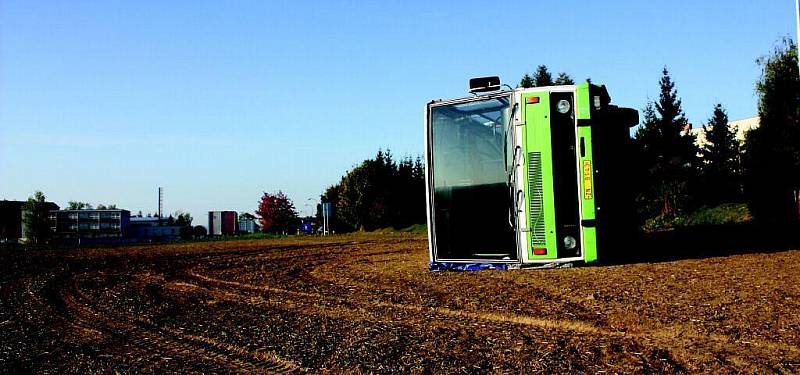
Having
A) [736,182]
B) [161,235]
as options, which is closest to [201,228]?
[161,235]

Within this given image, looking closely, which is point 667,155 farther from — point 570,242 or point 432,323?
point 432,323

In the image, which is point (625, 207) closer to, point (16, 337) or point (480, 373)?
point (480, 373)

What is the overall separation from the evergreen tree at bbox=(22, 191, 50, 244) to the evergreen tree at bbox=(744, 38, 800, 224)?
65695mm

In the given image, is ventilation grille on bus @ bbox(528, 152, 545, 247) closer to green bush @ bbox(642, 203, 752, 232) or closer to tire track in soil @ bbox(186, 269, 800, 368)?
tire track in soil @ bbox(186, 269, 800, 368)

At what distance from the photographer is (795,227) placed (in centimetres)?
1991

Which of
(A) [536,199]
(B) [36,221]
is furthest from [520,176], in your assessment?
(B) [36,221]

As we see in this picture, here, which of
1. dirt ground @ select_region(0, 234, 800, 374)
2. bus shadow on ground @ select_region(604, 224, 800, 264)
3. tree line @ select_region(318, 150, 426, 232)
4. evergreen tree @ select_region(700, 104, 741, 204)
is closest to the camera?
dirt ground @ select_region(0, 234, 800, 374)

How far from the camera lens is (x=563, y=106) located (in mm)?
10328

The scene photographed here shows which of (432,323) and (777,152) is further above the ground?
(777,152)

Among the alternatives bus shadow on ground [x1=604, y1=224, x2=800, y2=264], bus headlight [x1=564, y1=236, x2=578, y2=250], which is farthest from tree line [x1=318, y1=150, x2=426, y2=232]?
bus headlight [x1=564, y1=236, x2=578, y2=250]

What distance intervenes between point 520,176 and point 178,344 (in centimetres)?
640

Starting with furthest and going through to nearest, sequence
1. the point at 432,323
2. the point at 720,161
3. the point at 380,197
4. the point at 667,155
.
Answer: the point at 380,197 → the point at 720,161 → the point at 667,155 → the point at 432,323

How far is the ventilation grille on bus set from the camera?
33.5 feet

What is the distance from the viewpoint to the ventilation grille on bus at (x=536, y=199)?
10.2 meters
